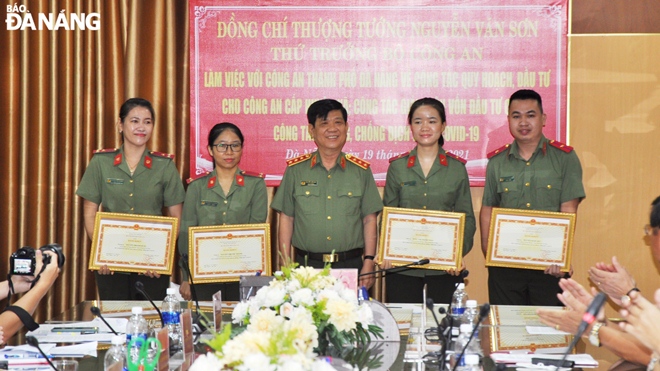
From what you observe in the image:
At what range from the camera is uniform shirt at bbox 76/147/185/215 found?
521cm

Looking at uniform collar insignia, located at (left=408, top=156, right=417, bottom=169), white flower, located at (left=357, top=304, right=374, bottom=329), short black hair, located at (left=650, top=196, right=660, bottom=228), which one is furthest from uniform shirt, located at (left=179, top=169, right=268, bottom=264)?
short black hair, located at (left=650, top=196, right=660, bottom=228)

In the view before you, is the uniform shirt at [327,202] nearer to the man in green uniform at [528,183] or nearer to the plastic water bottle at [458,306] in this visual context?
the man in green uniform at [528,183]

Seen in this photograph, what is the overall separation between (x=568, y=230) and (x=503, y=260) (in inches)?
16.3

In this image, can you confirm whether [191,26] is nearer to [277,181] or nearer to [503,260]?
[277,181]

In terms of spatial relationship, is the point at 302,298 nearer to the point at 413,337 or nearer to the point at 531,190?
the point at 413,337

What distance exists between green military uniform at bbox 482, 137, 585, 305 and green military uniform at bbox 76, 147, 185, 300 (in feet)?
6.67

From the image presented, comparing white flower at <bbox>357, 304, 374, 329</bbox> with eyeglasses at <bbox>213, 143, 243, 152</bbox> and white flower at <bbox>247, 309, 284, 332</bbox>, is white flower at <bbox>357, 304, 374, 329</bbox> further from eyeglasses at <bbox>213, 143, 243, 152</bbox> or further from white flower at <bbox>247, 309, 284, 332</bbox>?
eyeglasses at <bbox>213, 143, 243, 152</bbox>

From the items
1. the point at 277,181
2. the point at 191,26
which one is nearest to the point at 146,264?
the point at 277,181

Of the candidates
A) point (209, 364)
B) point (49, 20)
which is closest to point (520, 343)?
point (209, 364)

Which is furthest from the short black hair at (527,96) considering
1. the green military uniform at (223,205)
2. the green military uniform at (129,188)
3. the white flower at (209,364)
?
the white flower at (209,364)

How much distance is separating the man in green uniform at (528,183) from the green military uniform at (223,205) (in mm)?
1444

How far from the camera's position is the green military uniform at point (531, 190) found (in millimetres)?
4934

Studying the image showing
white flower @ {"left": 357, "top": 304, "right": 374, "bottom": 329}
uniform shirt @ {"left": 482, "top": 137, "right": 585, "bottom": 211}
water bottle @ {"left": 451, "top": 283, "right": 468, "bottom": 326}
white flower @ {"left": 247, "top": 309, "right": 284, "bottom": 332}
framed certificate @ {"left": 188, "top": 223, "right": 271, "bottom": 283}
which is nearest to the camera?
white flower @ {"left": 247, "top": 309, "right": 284, "bottom": 332}

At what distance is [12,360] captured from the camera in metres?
2.99
